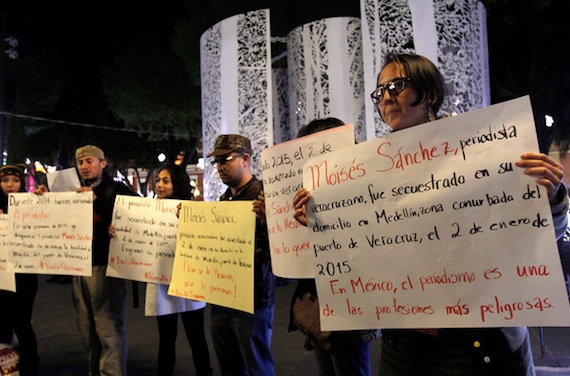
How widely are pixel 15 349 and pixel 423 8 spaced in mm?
5593

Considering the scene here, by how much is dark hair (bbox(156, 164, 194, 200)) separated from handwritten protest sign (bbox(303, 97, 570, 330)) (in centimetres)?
232

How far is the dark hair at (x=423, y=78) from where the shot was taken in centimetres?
158

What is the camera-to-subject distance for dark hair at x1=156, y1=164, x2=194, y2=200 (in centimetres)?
382

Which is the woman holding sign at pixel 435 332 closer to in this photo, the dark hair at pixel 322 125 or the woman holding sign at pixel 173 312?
the dark hair at pixel 322 125

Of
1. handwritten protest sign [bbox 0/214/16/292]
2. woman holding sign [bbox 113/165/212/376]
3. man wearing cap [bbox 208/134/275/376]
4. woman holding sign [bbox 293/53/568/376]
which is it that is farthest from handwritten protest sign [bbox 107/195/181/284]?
woman holding sign [bbox 293/53/568/376]

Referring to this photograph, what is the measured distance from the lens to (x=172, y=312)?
3.56 m

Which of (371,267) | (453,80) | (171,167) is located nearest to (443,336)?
(371,267)

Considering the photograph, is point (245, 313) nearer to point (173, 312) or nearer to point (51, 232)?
point (173, 312)

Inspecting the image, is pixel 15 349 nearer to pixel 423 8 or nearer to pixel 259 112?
pixel 259 112

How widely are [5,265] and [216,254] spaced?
228 centimetres

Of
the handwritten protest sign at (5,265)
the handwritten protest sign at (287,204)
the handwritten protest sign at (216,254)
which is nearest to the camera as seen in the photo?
the handwritten protest sign at (287,204)

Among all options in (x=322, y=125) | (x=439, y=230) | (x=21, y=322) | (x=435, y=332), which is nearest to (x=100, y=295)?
(x=21, y=322)

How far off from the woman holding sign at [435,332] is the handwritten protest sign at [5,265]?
10.4 ft

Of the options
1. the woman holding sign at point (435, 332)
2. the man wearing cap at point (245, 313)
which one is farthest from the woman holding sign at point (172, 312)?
the woman holding sign at point (435, 332)
